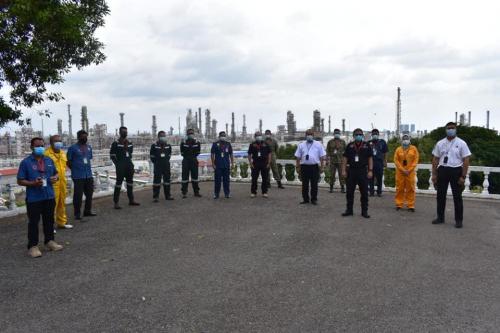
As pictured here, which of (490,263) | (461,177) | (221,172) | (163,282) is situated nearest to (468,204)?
(461,177)

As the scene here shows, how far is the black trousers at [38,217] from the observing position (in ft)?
19.2

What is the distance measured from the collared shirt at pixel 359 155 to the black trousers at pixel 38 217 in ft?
18.7

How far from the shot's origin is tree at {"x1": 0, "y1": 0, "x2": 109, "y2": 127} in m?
6.59

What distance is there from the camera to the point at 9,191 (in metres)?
9.02

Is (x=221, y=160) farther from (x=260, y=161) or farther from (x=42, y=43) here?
(x=42, y=43)

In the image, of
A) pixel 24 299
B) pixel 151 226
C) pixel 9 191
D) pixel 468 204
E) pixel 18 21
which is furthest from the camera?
pixel 468 204

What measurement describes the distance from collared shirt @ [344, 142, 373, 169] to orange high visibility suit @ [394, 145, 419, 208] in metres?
1.13

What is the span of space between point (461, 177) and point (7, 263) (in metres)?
7.63

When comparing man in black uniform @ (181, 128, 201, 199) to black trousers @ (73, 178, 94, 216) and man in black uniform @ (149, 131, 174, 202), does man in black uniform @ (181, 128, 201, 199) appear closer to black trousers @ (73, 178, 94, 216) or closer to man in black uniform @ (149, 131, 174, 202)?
man in black uniform @ (149, 131, 174, 202)

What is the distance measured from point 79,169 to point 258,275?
17.3 feet

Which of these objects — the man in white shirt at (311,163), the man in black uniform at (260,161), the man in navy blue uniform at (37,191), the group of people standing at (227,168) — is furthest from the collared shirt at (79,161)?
the man in white shirt at (311,163)

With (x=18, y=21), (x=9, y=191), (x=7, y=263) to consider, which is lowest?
(x=7, y=263)

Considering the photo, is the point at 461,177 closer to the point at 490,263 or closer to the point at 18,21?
the point at 490,263

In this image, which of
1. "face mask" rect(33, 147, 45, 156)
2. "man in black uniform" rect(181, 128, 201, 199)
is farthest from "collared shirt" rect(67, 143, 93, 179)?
"man in black uniform" rect(181, 128, 201, 199)
